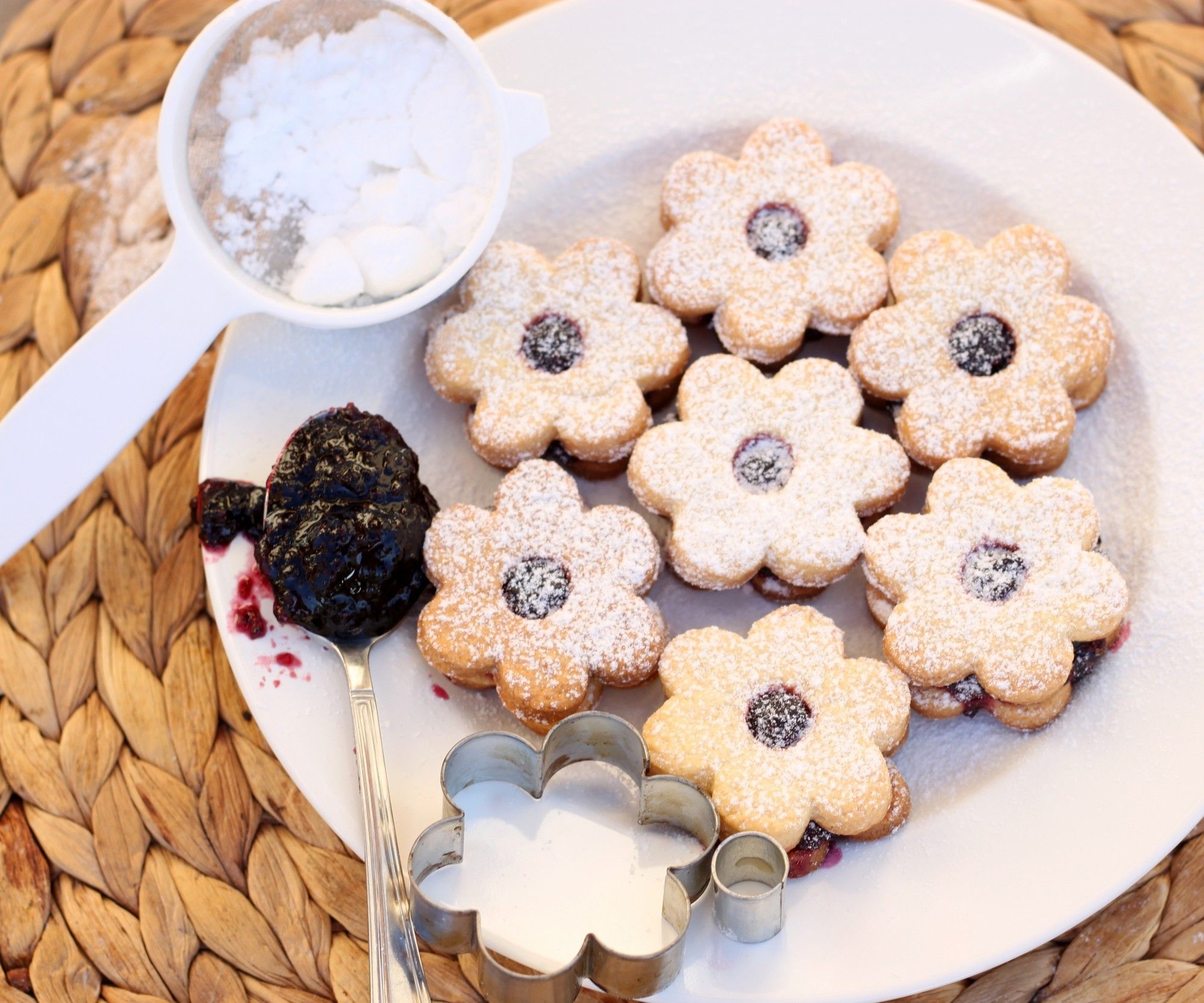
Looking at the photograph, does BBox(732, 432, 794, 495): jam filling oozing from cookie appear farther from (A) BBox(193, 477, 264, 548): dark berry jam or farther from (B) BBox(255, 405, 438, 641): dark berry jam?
(A) BBox(193, 477, 264, 548): dark berry jam

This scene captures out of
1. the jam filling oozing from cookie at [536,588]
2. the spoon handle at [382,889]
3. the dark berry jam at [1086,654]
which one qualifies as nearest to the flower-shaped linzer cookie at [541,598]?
the jam filling oozing from cookie at [536,588]

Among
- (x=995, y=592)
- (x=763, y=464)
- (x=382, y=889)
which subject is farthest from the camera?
(x=763, y=464)

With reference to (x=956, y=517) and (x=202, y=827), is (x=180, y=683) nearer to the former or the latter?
(x=202, y=827)

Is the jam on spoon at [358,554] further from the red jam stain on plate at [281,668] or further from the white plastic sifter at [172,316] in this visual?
the white plastic sifter at [172,316]

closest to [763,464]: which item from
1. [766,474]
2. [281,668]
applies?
[766,474]

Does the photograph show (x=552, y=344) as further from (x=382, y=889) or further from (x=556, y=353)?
(x=382, y=889)

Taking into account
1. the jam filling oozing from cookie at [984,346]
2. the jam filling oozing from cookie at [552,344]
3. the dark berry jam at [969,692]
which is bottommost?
the dark berry jam at [969,692]
